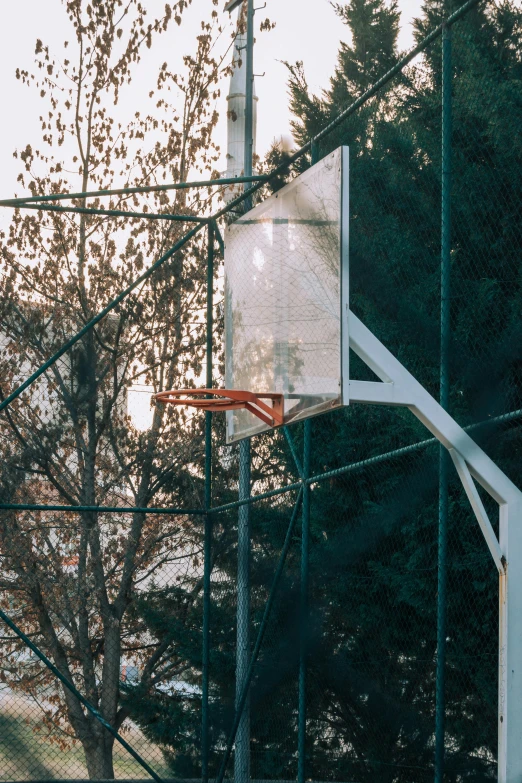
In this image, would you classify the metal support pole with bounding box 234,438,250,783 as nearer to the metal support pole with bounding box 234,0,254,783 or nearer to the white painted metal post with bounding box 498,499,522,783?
the metal support pole with bounding box 234,0,254,783

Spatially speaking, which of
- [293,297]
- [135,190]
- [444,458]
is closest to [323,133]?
[135,190]

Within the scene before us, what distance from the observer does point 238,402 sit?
392cm

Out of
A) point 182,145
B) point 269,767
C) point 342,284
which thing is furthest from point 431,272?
point 182,145

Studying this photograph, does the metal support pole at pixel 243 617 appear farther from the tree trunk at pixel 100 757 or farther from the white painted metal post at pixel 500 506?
the white painted metal post at pixel 500 506

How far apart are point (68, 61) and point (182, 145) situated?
120 cm

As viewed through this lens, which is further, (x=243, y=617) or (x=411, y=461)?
(x=243, y=617)

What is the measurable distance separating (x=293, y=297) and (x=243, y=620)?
2961 mm

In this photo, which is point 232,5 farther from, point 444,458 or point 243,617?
point 444,458

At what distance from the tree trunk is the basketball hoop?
17.4 feet

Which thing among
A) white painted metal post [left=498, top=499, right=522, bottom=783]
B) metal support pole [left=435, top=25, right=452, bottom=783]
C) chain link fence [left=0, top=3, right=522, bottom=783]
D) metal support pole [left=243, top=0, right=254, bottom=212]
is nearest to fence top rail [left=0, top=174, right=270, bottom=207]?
chain link fence [left=0, top=3, right=522, bottom=783]

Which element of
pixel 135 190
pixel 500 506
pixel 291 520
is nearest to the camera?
pixel 500 506

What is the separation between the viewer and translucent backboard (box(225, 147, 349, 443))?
3.60 meters

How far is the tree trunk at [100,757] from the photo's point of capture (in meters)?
8.42

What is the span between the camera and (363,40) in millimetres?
8102
